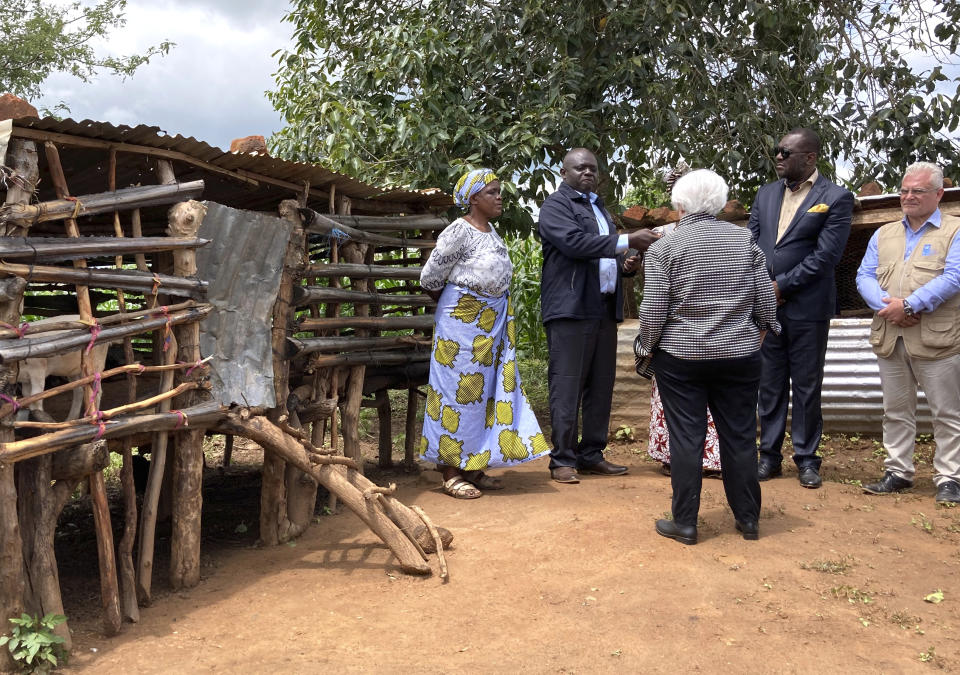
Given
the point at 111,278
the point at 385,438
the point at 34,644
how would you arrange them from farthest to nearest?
the point at 385,438
the point at 111,278
the point at 34,644

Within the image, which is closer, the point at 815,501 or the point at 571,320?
the point at 815,501

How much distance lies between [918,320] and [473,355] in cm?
262

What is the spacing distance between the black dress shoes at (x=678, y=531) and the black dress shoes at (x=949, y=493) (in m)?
1.76

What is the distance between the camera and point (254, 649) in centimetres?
373

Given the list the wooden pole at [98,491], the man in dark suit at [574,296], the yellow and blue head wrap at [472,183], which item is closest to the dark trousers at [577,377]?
the man in dark suit at [574,296]

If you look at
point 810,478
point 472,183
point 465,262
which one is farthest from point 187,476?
point 810,478

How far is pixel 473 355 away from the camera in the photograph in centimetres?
566

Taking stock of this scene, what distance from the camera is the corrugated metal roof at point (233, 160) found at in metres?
3.87

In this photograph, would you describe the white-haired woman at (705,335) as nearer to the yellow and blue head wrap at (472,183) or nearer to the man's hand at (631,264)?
the man's hand at (631,264)

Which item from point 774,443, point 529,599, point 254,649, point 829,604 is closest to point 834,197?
point 774,443

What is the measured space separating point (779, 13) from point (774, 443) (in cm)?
376

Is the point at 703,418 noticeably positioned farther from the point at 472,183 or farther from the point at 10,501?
the point at 10,501

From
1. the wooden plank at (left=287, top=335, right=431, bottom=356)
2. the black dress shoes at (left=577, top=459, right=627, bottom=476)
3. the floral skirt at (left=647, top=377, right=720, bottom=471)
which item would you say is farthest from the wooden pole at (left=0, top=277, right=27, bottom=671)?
the floral skirt at (left=647, top=377, right=720, bottom=471)

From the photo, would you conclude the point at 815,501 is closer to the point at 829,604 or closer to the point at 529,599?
the point at 829,604
